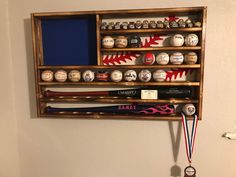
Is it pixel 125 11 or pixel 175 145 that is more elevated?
pixel 125 11

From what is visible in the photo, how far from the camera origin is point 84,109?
123cm

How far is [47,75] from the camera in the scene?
46.4 inches

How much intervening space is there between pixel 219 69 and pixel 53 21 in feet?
3.29

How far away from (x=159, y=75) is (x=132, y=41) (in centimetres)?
24

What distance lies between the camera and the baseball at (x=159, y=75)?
1.11 meters

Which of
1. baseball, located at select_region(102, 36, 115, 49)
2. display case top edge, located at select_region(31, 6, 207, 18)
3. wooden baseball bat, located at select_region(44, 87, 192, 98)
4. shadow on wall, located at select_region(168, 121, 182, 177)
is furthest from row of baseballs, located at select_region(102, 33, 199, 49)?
shadow on wall, located at select_region(168, 121, 182, 177)

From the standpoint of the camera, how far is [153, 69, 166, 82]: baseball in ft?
3.65

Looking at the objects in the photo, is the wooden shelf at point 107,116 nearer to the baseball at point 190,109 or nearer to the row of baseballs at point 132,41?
the baseball at point 190,109

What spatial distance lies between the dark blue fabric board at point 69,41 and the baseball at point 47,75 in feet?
0.22

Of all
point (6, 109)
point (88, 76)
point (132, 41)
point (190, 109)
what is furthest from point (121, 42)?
point (6, 109)

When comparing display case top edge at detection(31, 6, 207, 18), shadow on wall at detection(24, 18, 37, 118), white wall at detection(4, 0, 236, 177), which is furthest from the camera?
shadow on wall at detection(24, 18, 37, 118)

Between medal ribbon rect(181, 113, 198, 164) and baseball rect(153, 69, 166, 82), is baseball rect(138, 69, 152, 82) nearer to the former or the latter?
baseball rect(153, 69, 166, 82)

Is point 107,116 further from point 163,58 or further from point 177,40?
point 177,40

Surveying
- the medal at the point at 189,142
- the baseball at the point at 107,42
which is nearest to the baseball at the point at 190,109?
the medal at the point at 189,142
